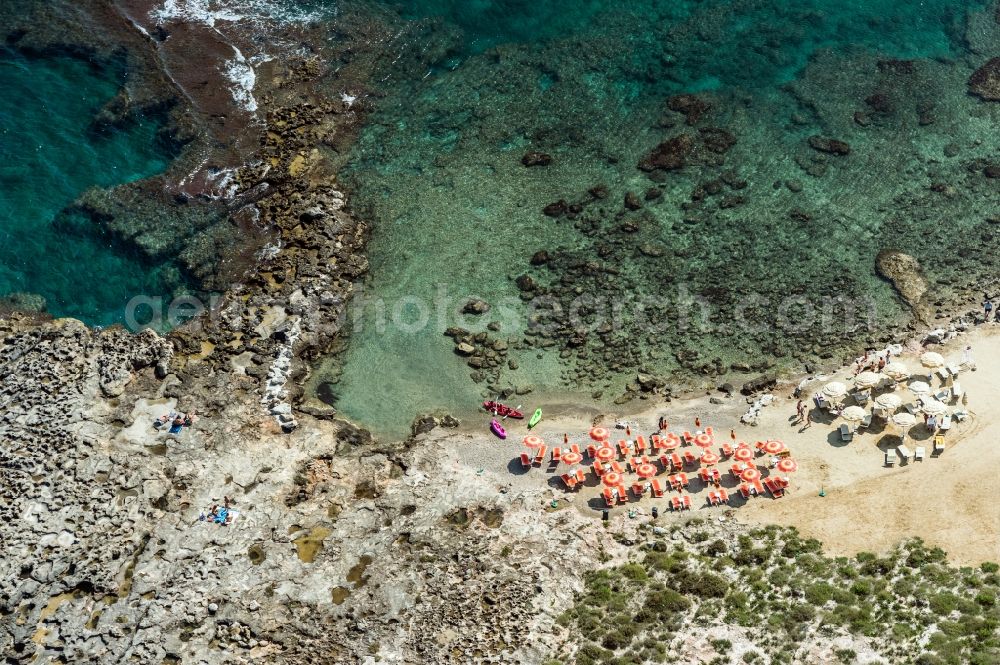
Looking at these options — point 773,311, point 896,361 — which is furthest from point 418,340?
point 896,361

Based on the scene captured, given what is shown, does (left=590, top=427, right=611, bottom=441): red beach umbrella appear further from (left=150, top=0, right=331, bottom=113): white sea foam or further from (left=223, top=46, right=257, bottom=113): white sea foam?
(left=150, top=0, right=331, bottom=113): white sea foam

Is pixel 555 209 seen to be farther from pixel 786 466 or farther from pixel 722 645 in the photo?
pixel 722 645

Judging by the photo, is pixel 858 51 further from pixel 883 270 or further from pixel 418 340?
pixel 418 340

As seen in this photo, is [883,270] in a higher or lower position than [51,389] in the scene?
higher

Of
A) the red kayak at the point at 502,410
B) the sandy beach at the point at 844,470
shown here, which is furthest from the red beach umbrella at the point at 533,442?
the red kayak at the point at 502,410

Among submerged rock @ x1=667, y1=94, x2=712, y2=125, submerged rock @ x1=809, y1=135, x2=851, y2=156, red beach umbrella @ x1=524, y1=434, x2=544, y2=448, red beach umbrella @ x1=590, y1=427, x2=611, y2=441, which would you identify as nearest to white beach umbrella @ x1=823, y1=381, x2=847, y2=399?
red beach umbrella @ x1=590, y1=427, x2=611, y2=441

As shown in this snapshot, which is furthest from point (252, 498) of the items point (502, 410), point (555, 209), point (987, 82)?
point (987, 82)

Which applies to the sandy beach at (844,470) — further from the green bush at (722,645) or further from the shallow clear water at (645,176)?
the green bush at (722,645)
